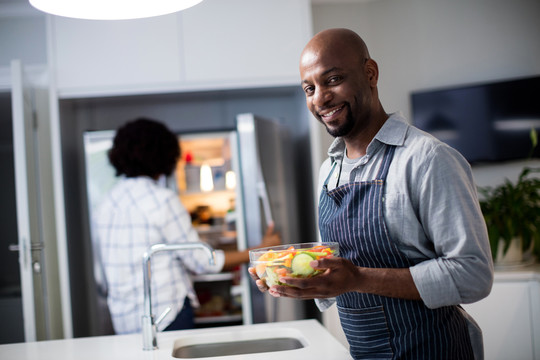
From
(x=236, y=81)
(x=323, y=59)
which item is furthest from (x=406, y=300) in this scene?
(x=236, y=81)

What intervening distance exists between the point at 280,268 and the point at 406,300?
1.07 feet

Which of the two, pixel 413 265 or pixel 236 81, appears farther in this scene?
pixel 236 81

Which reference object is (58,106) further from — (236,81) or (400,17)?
(400,17)

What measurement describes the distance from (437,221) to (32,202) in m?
2.14

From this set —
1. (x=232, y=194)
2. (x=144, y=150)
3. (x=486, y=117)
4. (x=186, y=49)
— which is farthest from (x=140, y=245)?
(x=486, y=117)

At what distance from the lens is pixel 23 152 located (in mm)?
2486

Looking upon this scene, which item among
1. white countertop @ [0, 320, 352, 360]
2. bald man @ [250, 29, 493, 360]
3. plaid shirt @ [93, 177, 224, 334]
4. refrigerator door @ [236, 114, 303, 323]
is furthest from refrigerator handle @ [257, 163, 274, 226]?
bald man @ [250, 29, 493, 360]

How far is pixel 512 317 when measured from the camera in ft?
8.45

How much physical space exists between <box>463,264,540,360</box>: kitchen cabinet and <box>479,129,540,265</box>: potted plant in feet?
0.54

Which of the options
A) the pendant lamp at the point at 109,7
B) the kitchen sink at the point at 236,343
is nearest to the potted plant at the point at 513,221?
the kitchen sink at the point at 236,343

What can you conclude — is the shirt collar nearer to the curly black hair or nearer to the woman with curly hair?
the woman with curly hair

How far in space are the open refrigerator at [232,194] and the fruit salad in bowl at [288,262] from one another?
1.59 metres

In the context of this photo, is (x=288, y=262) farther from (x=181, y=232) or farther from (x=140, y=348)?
(x=181, y=232)

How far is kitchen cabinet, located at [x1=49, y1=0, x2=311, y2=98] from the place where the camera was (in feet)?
9.18
